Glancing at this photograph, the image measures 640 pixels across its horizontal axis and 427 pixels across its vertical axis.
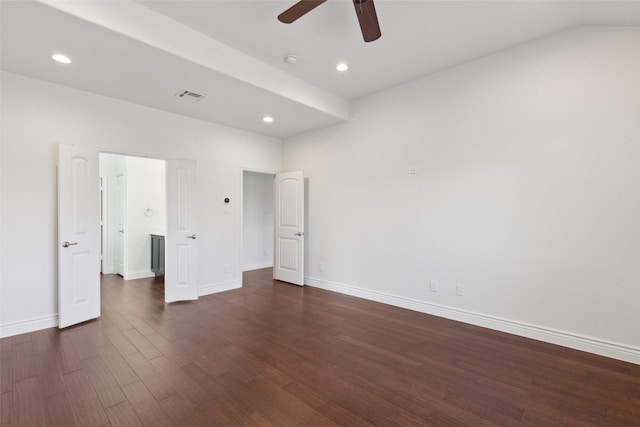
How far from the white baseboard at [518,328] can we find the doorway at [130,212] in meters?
4.54

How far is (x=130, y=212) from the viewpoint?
581 centimetres

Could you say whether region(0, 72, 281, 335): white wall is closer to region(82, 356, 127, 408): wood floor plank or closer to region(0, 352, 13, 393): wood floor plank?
region(0, 352, 13, 393): wood floor plank

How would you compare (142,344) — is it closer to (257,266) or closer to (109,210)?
(257,266)

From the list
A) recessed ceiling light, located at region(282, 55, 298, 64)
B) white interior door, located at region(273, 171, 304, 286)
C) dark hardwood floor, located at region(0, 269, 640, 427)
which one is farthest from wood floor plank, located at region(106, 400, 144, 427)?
recessed ceiling light, located at region(282, 55, 298, 64)

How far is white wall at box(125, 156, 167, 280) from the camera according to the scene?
5.79 metres

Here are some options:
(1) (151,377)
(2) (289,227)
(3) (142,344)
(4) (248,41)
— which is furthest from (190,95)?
(1) (151,377)

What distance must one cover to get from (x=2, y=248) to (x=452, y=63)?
18.4 feet

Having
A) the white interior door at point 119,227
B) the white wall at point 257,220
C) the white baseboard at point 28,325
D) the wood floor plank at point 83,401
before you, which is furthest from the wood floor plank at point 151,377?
the white wall at point 257,220

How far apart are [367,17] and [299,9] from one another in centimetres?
51

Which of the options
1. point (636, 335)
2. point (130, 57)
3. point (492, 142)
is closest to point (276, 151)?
point (130, 57)

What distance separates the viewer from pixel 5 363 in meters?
2.57

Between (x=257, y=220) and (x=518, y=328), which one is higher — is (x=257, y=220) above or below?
above

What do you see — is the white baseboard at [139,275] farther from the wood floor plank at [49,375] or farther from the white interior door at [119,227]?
the wood floor plank at [49,375]

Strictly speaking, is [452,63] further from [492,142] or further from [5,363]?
[5,363]
